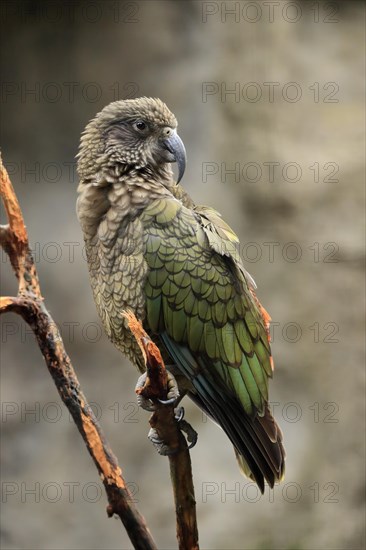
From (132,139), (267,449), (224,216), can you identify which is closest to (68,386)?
(267,449)

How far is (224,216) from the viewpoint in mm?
4285

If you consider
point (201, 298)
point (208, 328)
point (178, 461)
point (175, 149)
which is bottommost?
point (178, 461)

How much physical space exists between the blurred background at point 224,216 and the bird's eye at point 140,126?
1728mm

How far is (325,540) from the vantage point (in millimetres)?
4098

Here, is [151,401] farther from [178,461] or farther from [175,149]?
[175,149]

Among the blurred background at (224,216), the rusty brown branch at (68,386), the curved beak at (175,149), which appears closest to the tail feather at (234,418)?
the rusty brown branch at (68,386)

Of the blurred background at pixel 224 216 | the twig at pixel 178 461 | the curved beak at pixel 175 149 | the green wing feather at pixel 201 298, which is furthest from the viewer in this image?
the blurred background at pixel 224 216

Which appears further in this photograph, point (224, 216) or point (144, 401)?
point (224, 216)

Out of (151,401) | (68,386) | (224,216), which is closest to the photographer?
(151,401)

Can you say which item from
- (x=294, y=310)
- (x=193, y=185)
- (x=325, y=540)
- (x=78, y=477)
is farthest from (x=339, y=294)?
(x=78, y=477)

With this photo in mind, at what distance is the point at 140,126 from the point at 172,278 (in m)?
0.56

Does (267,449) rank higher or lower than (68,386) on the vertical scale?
lower

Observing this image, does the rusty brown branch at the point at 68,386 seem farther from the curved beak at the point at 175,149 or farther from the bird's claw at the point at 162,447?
the curved beak at the point at 175,149

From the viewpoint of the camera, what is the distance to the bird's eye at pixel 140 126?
2539 millimetres
